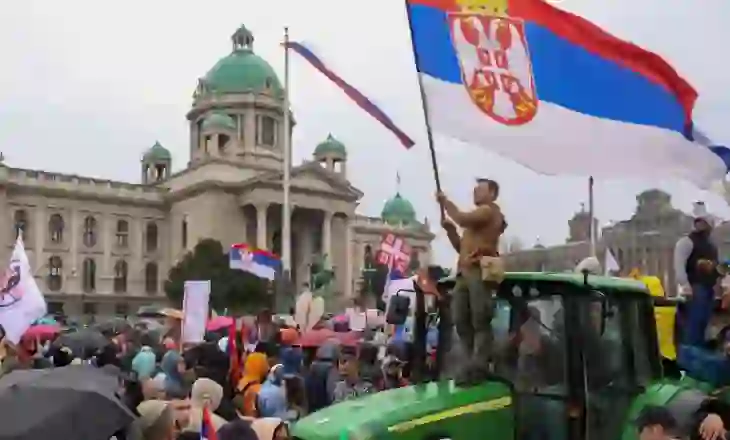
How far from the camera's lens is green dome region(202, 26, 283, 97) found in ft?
270

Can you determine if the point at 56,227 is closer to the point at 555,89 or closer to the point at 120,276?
the point at 120,276

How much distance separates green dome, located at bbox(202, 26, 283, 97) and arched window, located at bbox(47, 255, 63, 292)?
1879 centimetres

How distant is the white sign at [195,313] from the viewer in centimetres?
1206

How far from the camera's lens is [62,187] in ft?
245

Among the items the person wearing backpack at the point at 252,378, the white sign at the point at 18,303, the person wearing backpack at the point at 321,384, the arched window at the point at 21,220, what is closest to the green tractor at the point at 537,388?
the person wearing backpack at the point at 252,378

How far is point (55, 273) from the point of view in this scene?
74.7 m

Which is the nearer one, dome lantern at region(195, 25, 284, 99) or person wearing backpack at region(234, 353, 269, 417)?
person wearing backpack at region(234, 353, 269, 417)

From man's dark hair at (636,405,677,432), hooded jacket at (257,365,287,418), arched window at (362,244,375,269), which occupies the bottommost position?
hooded jacket at (257,365,287,418)

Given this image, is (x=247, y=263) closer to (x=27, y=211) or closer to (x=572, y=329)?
(x=572, y=329)

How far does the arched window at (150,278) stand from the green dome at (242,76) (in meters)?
15.2

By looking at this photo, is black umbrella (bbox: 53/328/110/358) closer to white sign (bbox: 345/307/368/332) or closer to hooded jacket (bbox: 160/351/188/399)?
hooded jacket (bbox: 160/351/188/399)

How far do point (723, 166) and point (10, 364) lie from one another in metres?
5.63

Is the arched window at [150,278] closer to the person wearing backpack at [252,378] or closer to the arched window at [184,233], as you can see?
the arched window at [184,233]

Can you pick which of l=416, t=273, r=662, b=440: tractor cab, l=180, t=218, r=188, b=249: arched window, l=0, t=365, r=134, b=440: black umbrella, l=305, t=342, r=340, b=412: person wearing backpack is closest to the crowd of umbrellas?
l=0, t=365, r=134, b=440: black umbrella
